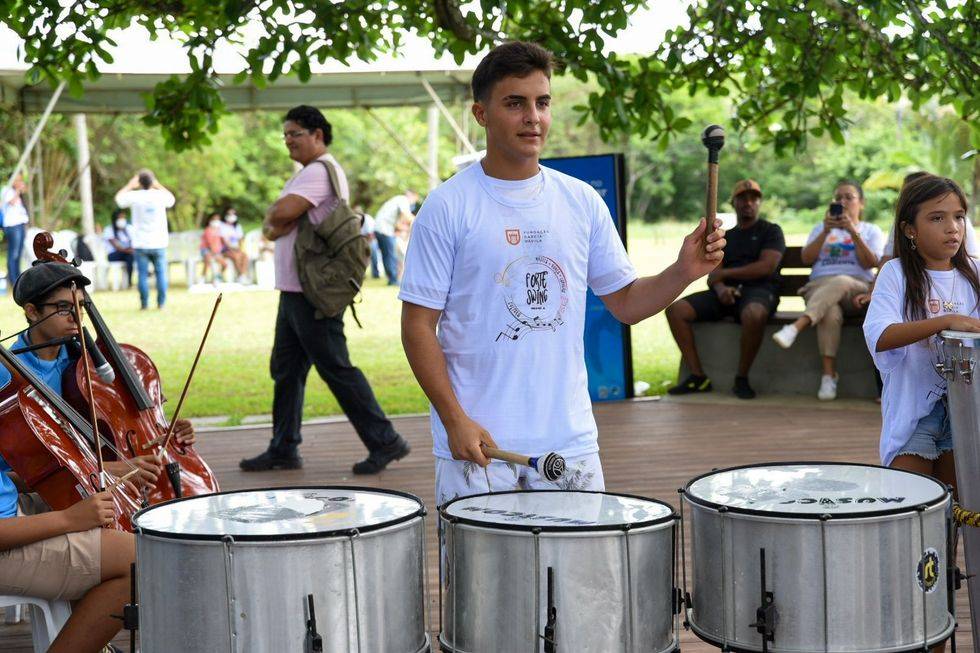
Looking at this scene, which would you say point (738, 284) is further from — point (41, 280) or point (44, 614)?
point (44, 614)

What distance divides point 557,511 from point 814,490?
0.64m

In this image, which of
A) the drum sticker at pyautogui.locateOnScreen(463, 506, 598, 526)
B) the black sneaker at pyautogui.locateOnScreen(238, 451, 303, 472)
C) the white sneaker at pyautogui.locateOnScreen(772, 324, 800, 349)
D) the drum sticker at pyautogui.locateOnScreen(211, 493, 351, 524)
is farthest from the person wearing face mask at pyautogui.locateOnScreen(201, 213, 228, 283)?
the drum sticker at pyautogui.locateOnScreen(463, 506, 598, 526)

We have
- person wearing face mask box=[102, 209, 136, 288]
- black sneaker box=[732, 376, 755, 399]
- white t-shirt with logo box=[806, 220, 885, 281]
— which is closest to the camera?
black sneaker box=[732, 376, 755, 399]

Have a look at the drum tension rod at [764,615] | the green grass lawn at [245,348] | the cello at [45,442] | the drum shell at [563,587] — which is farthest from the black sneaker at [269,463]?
the drum tension rod at [764,615]

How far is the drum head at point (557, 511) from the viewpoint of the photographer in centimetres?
268

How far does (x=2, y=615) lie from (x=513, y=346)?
267 centimetres

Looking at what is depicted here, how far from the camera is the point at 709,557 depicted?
2826 millimetres

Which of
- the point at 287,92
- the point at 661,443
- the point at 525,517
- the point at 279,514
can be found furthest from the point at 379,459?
the point at 287,92

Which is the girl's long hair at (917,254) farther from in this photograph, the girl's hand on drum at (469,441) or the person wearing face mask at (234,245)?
the person wearing face mask at (234,245)

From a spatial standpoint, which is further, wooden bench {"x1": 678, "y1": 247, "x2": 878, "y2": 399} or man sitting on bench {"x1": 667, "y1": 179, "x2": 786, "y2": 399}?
man sitting on bench {"x1": 667, "y1": 179, "x2": 786, "y2": 399}

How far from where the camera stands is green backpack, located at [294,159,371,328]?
21.9 ft

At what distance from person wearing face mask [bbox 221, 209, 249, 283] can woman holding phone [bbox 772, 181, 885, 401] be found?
A: 1461 cm

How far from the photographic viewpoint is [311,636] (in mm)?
2549

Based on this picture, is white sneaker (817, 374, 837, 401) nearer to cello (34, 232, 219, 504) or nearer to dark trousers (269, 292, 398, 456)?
dark trousers (269, 292, 398, 456)
